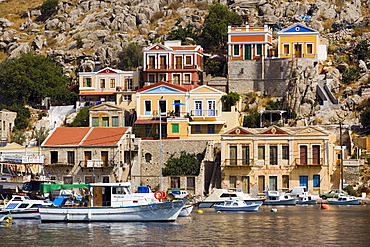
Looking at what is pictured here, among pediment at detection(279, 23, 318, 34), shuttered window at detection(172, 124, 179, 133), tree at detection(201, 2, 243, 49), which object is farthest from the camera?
tree at detection(201, 2, 243, 49)

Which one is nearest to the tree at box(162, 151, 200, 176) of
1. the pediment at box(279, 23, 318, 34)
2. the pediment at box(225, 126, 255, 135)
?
the pediment at box(225, 126, 255, 135)

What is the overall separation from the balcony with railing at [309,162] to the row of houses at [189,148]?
0.11m

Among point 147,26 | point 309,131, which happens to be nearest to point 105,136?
point 309,131

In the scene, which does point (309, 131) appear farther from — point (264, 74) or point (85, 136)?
point (85, 136)

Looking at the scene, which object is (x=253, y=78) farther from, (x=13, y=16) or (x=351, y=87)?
(x=13, y=16)

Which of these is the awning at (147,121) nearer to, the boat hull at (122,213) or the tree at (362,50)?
the tree at (362,50)

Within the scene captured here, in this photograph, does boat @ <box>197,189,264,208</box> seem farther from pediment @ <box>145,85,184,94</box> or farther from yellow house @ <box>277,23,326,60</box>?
yellow house @ <box>277,23,326,60</box>

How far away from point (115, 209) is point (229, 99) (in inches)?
1728

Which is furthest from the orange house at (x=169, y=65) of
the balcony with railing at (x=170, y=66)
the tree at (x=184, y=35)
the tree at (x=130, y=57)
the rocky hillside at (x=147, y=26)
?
the rocky hillside at (x=147, y=26)

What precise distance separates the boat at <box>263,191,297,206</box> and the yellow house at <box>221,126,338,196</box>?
455cm

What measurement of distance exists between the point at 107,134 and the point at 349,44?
150ft

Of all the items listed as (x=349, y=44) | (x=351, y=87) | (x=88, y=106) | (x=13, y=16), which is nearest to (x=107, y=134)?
(x=88, y=106)

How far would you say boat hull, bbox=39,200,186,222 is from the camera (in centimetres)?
6600

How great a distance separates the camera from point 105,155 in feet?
307
